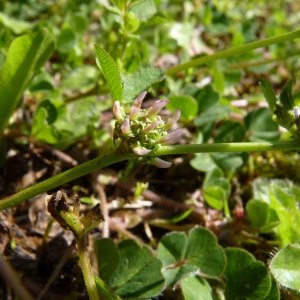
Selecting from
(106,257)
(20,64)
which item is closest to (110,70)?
(20,64)

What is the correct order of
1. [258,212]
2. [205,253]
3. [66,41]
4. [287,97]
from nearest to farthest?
1. [287,97]
2. [205,253]
3. [258,212]
4. [66,41]

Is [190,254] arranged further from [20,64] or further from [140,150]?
[20,64]

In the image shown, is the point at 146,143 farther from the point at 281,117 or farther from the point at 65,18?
the point at 65,18

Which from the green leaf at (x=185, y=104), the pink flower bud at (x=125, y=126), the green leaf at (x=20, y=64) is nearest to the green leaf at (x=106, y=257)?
the pink flower bud at (x=125, y=126)

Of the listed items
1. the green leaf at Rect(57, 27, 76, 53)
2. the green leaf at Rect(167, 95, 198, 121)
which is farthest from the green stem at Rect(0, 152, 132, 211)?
the green leaf at Rect(57, 27, 76, 53)

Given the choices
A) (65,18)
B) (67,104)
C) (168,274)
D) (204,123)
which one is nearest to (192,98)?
(204,123)

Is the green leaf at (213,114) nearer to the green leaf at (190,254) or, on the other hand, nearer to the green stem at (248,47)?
the green stem at (248,47)
